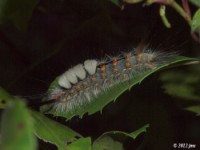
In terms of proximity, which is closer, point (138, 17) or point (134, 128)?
point (134, 128)

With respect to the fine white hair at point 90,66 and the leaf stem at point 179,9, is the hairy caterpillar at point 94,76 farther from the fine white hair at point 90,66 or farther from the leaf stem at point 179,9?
the leaf stem at point 179,9

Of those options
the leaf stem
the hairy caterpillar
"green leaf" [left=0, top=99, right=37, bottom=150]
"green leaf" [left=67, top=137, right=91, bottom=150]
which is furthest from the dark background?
"green leaf" [left=0, top=99, right=37, bottom=150]

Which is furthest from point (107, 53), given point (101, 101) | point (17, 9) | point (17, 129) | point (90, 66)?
point (17, 129)

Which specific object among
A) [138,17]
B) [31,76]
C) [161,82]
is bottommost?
[161,82]

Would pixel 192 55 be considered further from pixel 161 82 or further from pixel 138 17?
pixel 138 17

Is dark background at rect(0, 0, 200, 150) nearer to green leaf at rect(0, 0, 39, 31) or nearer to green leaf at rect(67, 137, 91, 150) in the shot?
green leaf at rect(67, 137, 91, 150)

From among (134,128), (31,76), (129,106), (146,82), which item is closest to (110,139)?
(134,128)
